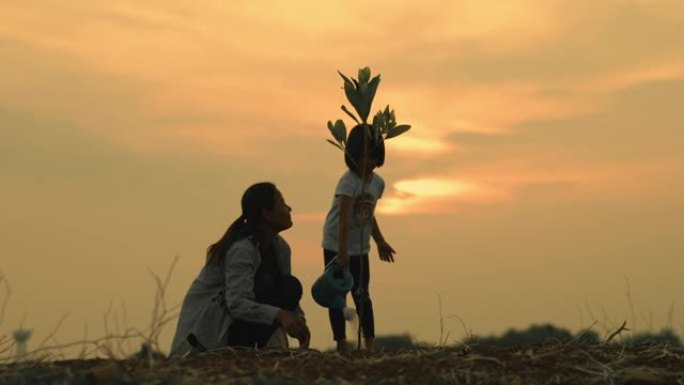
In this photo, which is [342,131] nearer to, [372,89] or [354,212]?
[372,89]

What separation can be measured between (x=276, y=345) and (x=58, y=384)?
11.4ft

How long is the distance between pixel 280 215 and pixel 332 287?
0.98 meters

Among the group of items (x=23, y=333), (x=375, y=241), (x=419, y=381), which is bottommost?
(x=419, y=381)

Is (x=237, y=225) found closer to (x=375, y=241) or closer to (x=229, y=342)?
(x=229, y=342)

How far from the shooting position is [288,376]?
6.34 meters

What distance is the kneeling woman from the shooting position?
29.5ft

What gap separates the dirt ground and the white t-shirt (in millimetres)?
2612

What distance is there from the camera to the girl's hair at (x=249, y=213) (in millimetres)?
9203

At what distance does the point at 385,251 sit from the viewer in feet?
37.9

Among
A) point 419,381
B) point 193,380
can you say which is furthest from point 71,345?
point 419,381

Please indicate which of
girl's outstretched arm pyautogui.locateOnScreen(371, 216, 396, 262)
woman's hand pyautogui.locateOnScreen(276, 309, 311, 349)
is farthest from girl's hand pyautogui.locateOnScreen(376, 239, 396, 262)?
woman's hand pyautogui.locateOnScreen(276, 309, 311, 349)

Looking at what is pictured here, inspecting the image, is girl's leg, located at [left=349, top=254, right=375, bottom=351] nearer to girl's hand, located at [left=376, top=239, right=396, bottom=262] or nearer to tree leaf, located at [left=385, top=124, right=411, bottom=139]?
girl's hand, located at [left=376, top=239, right=396, bottom=262]

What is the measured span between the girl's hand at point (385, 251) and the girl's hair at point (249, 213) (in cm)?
243

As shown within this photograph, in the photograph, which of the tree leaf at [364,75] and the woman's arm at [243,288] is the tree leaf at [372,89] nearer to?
the tree leaf at [364,75]
